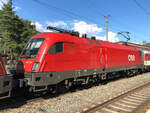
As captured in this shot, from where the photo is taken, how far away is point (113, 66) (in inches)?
484

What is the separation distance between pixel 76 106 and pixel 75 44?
3.86 metres

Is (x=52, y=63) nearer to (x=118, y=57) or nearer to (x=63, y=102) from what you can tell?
(x=63, y=102)

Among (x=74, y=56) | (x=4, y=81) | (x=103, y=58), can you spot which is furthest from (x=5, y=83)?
(x=103, y=58)

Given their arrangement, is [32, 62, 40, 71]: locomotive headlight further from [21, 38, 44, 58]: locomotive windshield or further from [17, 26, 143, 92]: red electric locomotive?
[21, 38, 44, 58]: locomotive windshield

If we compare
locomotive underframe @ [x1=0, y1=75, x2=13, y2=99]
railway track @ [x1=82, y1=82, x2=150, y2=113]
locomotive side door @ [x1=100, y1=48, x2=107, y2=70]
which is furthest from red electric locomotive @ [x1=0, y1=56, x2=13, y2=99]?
locomotive side door @ [x1=100, y1=48, x2=107, y2=70]

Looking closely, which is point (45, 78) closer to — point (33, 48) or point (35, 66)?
point (35, 66)

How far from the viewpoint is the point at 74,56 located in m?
8.39

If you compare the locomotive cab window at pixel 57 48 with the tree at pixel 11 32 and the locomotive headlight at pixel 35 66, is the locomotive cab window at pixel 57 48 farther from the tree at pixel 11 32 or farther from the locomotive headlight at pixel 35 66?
the tree at pixel 11 32

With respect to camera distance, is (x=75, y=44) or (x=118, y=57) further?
(x=118, y=57)

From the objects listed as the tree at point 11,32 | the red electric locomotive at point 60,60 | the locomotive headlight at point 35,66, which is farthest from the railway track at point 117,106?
the tree at point 11,32

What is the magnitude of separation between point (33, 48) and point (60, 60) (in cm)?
166

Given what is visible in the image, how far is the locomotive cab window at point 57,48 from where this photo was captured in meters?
7.16

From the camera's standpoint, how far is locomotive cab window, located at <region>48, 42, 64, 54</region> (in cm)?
716

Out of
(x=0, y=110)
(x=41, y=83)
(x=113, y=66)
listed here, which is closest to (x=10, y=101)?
(x=0, y=110)
